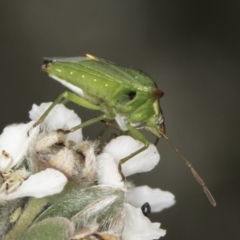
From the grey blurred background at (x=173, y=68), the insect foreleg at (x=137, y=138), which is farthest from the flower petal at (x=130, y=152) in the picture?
the grey blurred background at (x=173, y=68)

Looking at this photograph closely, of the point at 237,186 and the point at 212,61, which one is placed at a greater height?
the point at 212,61

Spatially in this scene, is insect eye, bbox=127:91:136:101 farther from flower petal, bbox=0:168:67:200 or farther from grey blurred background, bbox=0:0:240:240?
grey blurred background, bbox=0:0:240:240

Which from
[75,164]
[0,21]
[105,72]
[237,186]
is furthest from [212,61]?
[75,164]

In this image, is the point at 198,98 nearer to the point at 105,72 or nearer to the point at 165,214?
the point at 165,214

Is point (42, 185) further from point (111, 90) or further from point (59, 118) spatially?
point (111, 90)

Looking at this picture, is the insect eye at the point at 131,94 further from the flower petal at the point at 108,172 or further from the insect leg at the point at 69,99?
the flower petal at the point at 108,172

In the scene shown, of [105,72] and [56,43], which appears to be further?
[56,43]
